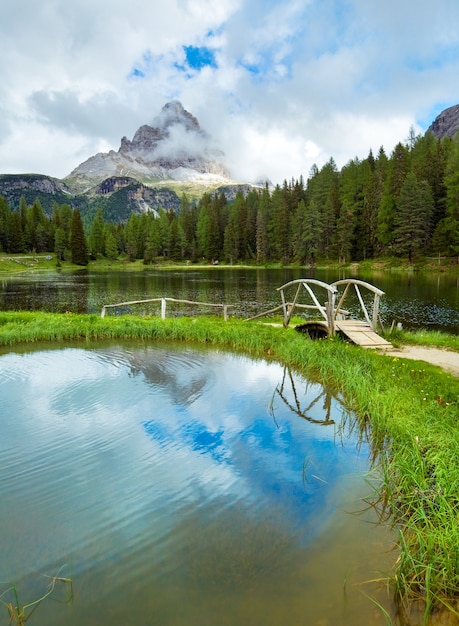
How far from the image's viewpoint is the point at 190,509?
19.7ft

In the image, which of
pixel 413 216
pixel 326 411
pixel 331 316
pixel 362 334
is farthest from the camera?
pixel 413 216

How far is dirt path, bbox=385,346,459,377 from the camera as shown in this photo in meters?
12.2

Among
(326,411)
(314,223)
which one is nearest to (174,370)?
(326,411)

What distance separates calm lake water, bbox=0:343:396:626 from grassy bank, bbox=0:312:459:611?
0.45 m

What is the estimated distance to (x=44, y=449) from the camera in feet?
26.2

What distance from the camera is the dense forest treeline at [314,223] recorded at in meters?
69.6

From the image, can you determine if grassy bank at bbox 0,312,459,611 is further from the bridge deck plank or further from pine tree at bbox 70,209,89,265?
pine tree at bbox 70,209,89,265

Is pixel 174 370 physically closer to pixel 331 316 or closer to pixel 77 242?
pixel 331 316

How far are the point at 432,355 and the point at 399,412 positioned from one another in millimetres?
6264

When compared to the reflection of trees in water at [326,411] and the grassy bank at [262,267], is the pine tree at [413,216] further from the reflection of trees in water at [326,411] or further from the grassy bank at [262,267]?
the reflection of trees in water at [326,411]

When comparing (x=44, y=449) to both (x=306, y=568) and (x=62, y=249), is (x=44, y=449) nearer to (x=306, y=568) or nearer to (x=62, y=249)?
(x=306, y=568)

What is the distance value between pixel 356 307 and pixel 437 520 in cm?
3046

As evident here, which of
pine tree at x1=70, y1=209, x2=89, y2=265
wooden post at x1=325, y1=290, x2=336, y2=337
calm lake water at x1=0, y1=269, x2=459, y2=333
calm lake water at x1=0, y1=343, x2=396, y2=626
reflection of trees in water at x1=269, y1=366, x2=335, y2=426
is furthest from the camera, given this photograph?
pine tree at x1=70, y1=209, x2=89, y2=265

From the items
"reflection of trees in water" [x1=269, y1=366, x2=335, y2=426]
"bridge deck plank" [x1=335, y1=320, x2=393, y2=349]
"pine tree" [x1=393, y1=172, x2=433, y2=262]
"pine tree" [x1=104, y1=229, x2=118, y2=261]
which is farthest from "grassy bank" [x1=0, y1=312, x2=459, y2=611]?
"pine tree" [x1=104, y1=229, x2=118, y2=261]
